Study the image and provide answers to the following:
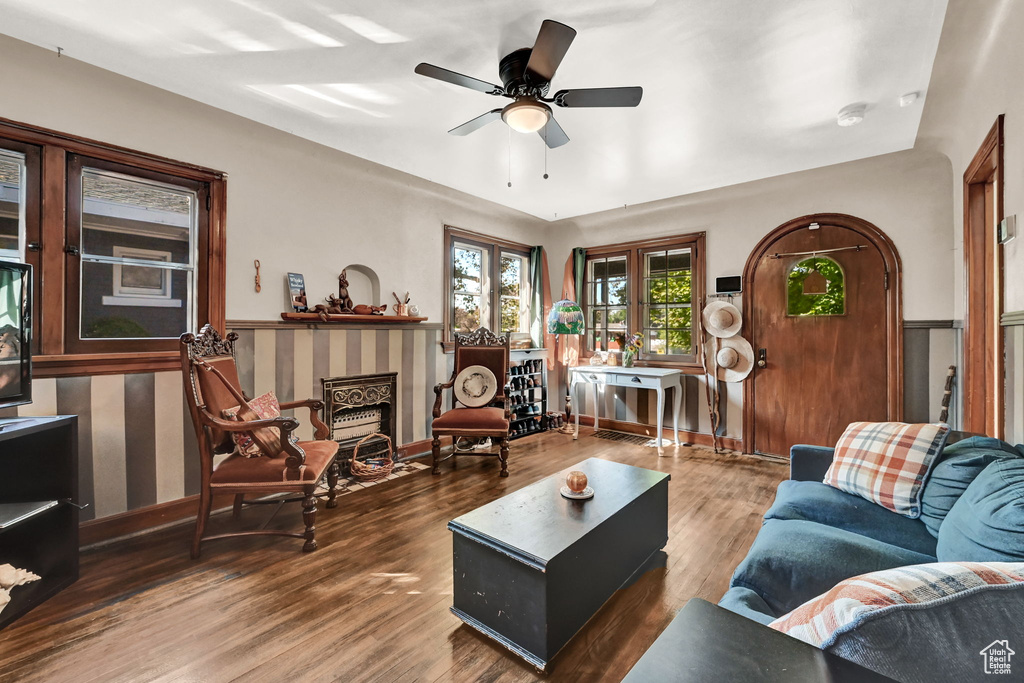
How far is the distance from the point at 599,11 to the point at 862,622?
7.46 feet

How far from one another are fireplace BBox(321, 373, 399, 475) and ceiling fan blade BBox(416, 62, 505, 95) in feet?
8.22

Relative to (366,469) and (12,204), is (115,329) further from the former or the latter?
(366,469)

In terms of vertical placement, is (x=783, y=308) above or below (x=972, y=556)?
above

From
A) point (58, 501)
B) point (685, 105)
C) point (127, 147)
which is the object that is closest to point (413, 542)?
point (58, 501)

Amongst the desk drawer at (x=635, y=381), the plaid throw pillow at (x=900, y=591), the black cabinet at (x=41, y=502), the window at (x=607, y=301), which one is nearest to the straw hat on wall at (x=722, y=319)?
the desk drawer at (x=635, y=381)

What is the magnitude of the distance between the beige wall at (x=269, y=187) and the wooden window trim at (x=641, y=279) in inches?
72.8

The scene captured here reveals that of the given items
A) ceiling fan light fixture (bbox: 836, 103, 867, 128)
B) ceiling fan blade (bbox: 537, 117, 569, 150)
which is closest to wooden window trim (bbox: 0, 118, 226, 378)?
ceiling fan blade (bbox: 537, 117, 569, 150)

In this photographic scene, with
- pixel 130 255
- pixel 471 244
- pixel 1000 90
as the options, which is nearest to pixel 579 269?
pixel 471 244

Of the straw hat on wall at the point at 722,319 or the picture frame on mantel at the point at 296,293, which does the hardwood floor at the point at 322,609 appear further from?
the straw hat on wall at the point at 722,319

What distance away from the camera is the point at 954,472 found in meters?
1.70

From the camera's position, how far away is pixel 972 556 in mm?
1201

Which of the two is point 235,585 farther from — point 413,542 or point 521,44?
point 521,44

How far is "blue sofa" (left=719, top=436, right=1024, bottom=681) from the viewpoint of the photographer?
658 mm

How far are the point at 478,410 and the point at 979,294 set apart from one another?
365 centimetres
